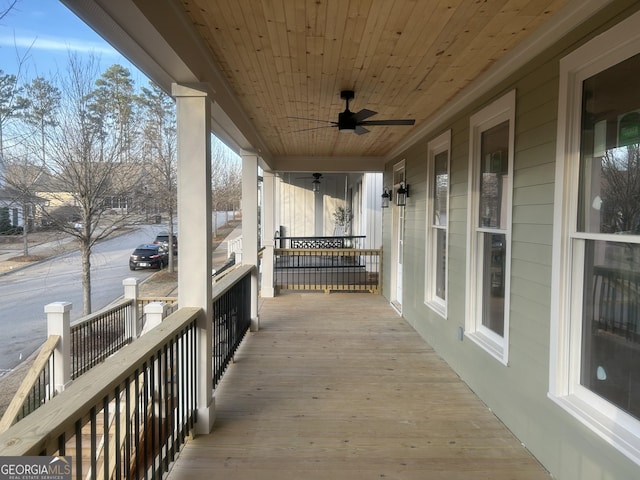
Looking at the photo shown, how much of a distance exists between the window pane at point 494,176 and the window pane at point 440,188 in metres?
0.88

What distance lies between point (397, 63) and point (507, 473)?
8.85ft

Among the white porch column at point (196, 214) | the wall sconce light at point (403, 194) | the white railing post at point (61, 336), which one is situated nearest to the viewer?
the white porch column at point (196, 214)

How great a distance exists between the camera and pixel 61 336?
405 cm

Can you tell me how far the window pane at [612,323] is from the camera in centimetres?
170

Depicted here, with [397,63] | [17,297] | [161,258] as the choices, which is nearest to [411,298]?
[397,63]

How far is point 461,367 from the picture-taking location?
11.4 ft

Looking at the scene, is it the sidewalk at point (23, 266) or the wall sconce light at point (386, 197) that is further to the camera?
the wall sconce light at point (386, 197)

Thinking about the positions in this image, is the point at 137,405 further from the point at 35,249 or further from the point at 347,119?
the point at 35,249

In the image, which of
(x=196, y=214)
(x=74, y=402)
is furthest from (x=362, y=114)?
(x=74, y=402)

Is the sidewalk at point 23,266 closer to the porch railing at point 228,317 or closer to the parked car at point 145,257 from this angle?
the parked car at point 145,257

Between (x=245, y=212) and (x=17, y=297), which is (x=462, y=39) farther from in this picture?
(x=17, y=297)

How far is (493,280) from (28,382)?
4.06 meters

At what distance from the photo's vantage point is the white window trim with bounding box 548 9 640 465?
1.92 m

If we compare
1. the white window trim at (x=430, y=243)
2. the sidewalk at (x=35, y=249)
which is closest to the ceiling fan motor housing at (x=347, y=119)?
the white window trim at (x=430, y=243)
